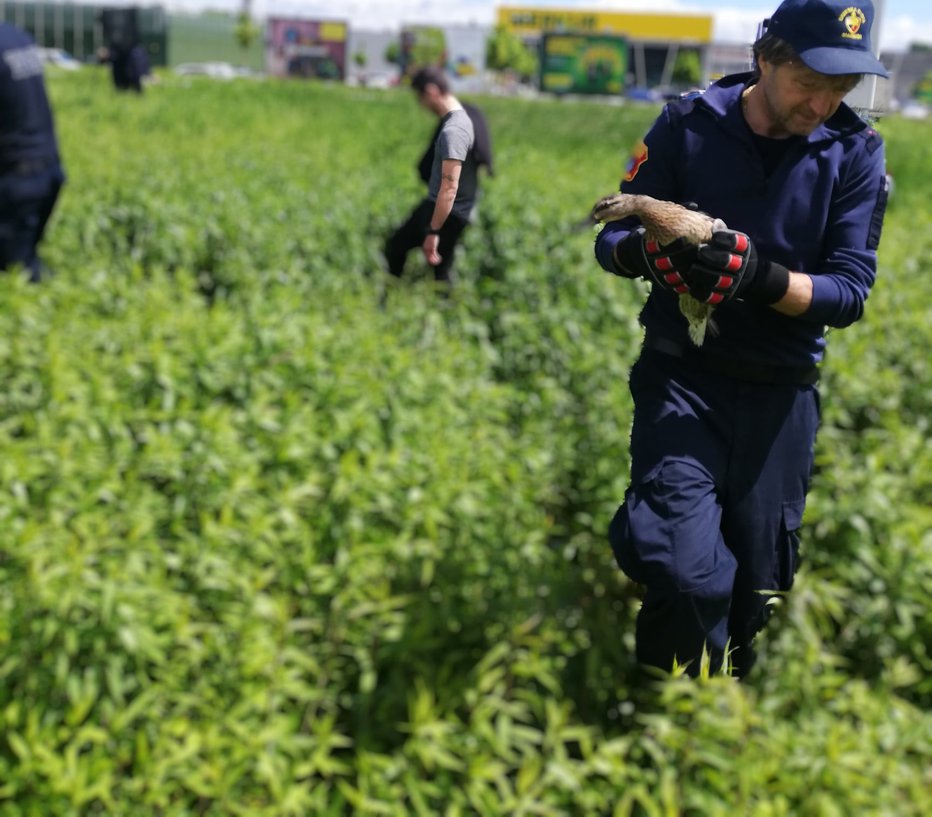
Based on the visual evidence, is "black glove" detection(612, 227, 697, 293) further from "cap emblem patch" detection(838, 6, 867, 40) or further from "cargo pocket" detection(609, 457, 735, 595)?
"cargo pocket" detection(609, 457, 735, 595)

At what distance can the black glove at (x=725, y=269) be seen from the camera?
151 cm

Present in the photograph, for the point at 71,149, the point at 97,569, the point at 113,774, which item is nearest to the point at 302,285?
the point at 97,569

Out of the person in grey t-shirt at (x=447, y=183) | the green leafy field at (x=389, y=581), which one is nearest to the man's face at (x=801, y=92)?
the person in grey t-shirt at (x=447, y=183)

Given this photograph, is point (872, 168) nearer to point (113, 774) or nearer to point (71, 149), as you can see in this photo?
point (113, 774)

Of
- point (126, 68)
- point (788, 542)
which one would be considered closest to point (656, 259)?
point (788, 542)

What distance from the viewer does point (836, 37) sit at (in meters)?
1.36

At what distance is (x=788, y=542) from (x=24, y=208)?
373 inches

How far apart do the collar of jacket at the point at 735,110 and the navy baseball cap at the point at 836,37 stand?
26cm

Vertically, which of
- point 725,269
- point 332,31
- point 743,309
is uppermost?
point 332,31

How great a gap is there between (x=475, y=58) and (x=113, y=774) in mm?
5497

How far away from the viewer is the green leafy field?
6.48 m

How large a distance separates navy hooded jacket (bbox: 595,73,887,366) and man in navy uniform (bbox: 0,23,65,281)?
9085 mm

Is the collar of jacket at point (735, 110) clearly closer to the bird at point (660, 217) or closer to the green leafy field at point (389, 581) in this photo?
the bird at point (660, 217)

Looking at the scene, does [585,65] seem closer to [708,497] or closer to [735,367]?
[735,367]
